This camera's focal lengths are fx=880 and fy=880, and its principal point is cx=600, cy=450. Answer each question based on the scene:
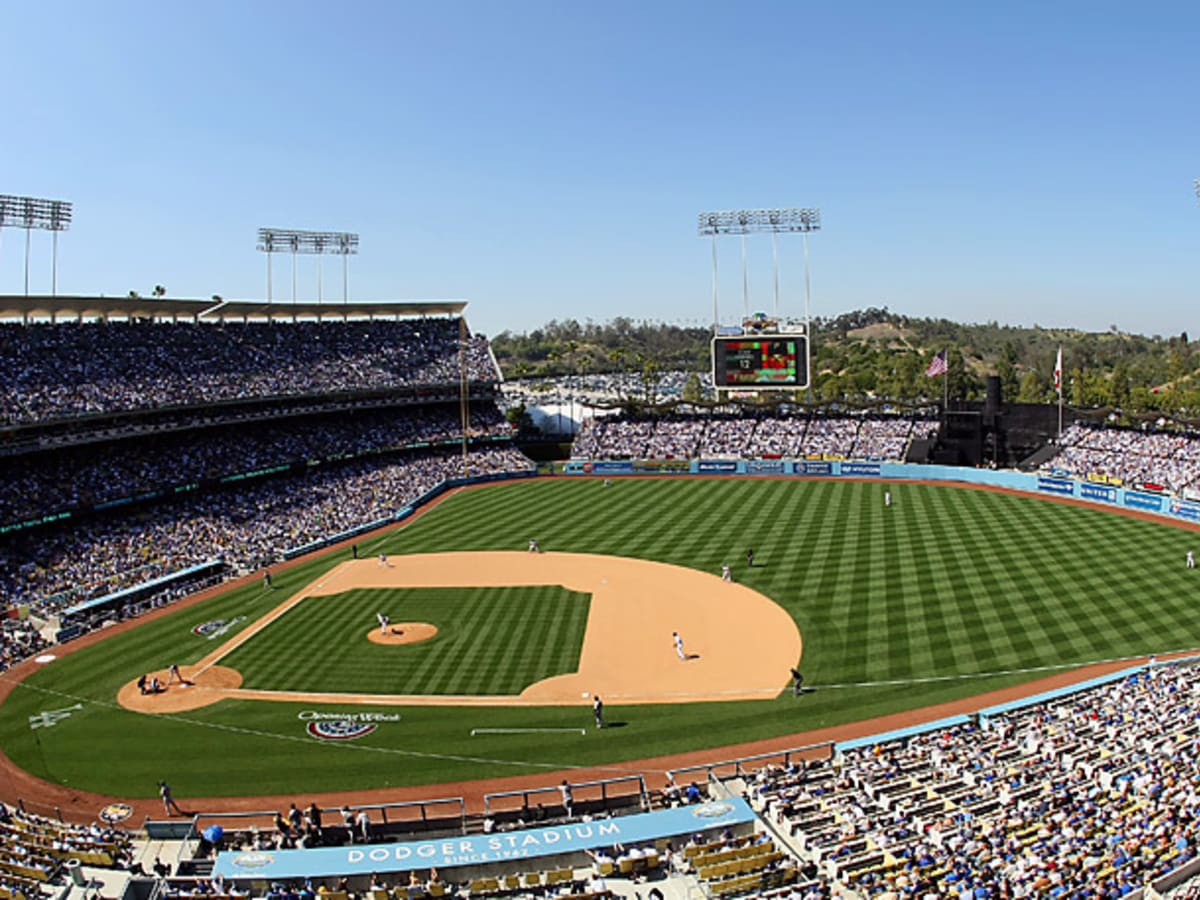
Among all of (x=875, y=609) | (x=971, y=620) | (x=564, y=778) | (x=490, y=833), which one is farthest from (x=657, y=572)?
(x=490, y=833)

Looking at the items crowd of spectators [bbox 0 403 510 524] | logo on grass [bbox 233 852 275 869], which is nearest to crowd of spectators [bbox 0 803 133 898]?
logo on grass [bbox 233 852 275 869]

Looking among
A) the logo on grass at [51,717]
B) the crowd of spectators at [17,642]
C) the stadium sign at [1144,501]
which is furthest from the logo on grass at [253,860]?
the stadium sign at [1144,501]

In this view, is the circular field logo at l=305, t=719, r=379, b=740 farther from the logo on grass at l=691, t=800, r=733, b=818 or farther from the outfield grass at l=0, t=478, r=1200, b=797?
the logo on grass at l=691, t=800, r=733, b=818

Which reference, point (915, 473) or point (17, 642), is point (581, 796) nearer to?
point (17, 642)

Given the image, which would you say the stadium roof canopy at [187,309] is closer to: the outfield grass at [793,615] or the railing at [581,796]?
the outfield grass at [793,615]

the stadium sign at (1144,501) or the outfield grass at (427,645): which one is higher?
the stadium sign at (1144,501)
